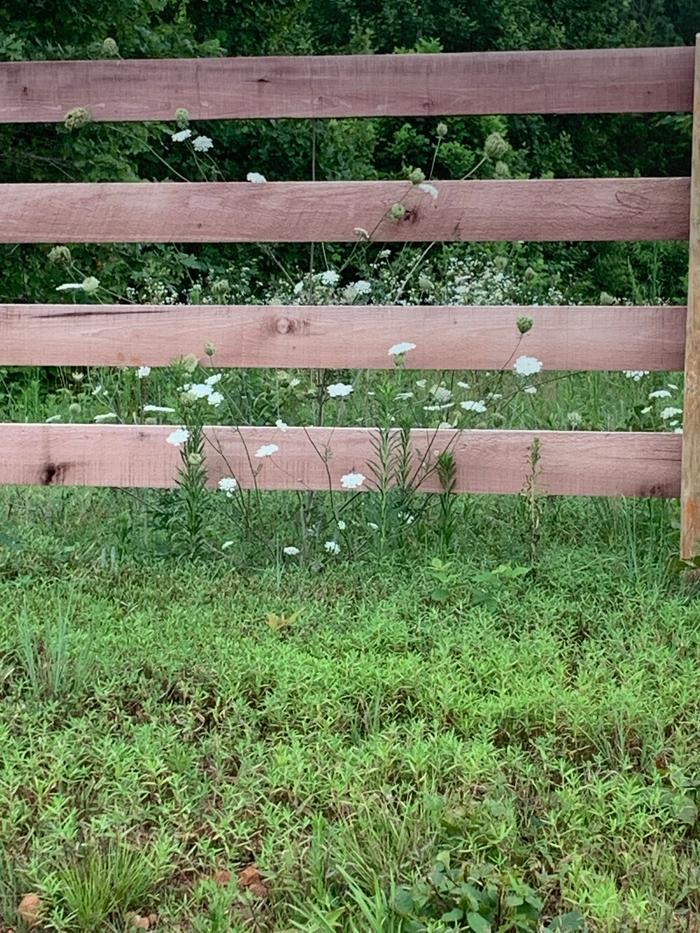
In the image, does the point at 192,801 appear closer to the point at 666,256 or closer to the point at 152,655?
the point at 152,655

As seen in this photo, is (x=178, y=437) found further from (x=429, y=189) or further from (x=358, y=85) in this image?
(x=358, y=85)

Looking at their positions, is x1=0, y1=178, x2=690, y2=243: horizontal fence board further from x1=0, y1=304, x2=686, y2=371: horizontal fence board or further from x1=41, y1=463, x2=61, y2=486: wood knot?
x1=41, y1=463, x2=61, y2=486: wood knot

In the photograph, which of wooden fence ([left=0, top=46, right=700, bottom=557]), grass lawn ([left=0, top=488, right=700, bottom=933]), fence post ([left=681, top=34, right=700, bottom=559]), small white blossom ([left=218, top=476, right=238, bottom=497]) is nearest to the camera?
grass lawn ([left=0, top=488, right=700, bottom=933])

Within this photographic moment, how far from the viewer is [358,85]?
13.0ft

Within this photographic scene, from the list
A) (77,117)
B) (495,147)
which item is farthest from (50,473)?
(495,147)

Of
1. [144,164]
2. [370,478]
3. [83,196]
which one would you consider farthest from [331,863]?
[144,164]

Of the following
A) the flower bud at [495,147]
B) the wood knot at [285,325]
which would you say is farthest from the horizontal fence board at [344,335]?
the flower bud at [495,147]

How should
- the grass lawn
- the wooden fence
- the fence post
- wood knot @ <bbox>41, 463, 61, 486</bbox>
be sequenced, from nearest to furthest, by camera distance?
1. the grass lawn
2. the fence post
3. the wooden fence
4. wood knot @ <bbox>41, 463, 61, 486</bbox>

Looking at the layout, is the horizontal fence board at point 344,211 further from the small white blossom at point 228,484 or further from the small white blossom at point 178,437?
the small white blossom at point 228,484

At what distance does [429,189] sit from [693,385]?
112 cm

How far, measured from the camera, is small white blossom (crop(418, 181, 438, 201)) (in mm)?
3875

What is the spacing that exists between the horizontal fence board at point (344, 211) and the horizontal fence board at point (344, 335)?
262mm

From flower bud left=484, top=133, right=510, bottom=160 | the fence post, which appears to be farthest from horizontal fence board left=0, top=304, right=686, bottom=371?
flower bud left=484, top=133, right=510, bottom=160

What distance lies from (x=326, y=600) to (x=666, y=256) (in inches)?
618
